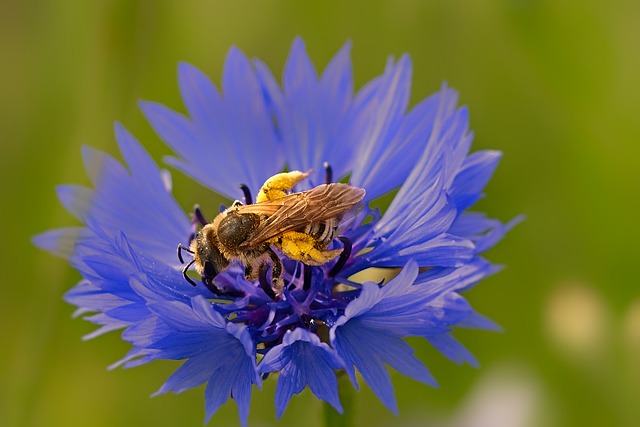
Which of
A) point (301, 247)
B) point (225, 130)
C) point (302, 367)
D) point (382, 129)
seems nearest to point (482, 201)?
point (382, 129)

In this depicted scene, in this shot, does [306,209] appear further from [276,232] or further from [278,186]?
[278,186]

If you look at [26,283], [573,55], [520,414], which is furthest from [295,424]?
[573,55]

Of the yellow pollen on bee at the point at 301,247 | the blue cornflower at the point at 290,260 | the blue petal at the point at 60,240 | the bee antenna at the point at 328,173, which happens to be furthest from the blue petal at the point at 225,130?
the yellow pollen on bee at the point at 301,247

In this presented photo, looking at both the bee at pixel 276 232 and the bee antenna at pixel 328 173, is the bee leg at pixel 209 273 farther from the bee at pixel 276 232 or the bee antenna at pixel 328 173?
the bee antenna at pixel 328 173

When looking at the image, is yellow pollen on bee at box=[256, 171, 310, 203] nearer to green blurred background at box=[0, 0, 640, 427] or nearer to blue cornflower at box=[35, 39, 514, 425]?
blue cornflower at box=[35, 39, 514, 425]

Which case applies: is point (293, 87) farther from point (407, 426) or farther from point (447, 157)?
point (407, 426)

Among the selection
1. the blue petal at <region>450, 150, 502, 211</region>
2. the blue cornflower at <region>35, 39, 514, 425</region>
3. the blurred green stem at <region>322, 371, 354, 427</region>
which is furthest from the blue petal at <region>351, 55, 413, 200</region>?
the blurred green stem at <region>322, 371, 354, 427</region>
